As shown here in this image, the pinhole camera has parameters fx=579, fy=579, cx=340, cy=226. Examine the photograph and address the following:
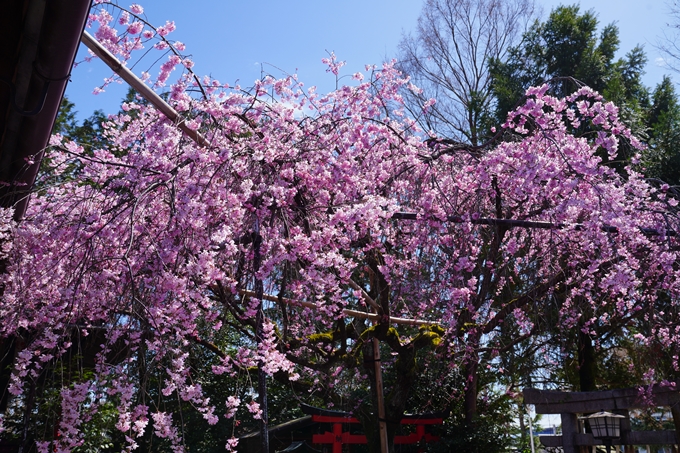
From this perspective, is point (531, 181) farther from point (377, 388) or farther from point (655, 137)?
point (655, 137)

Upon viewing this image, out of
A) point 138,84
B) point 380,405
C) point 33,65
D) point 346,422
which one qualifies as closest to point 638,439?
point 380,405

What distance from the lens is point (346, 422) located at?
8609 mm

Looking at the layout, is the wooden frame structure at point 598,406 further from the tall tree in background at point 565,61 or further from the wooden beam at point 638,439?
the tall tree in background at point 565,61

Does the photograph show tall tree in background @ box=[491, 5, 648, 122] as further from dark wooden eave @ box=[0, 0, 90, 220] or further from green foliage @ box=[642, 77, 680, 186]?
dark wooden eave @ box=[0, 0, 90, 220]

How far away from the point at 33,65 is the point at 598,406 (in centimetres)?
731

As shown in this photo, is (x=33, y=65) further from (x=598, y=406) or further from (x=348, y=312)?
(x=598, y=406)

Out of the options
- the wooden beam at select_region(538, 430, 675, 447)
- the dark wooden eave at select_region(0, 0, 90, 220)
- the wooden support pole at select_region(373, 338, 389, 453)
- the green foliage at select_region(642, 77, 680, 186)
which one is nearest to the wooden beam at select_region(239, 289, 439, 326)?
the wooden support pole at select_region(373, 338, 389, 453)

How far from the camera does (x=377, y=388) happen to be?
660 centimetres

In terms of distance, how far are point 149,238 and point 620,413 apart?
6247 millimetres

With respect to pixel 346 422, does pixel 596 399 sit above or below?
above

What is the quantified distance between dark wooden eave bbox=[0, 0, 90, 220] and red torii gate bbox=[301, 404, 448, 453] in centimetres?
613

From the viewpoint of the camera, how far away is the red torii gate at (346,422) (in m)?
8.52

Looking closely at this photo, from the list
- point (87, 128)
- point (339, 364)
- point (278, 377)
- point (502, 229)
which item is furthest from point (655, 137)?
point (87, 128)

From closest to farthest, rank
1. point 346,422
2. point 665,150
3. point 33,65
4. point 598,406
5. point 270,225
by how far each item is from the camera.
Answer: point 33,65 → point 270,225 → point 598,406 → point 346,422 → point 665,150
